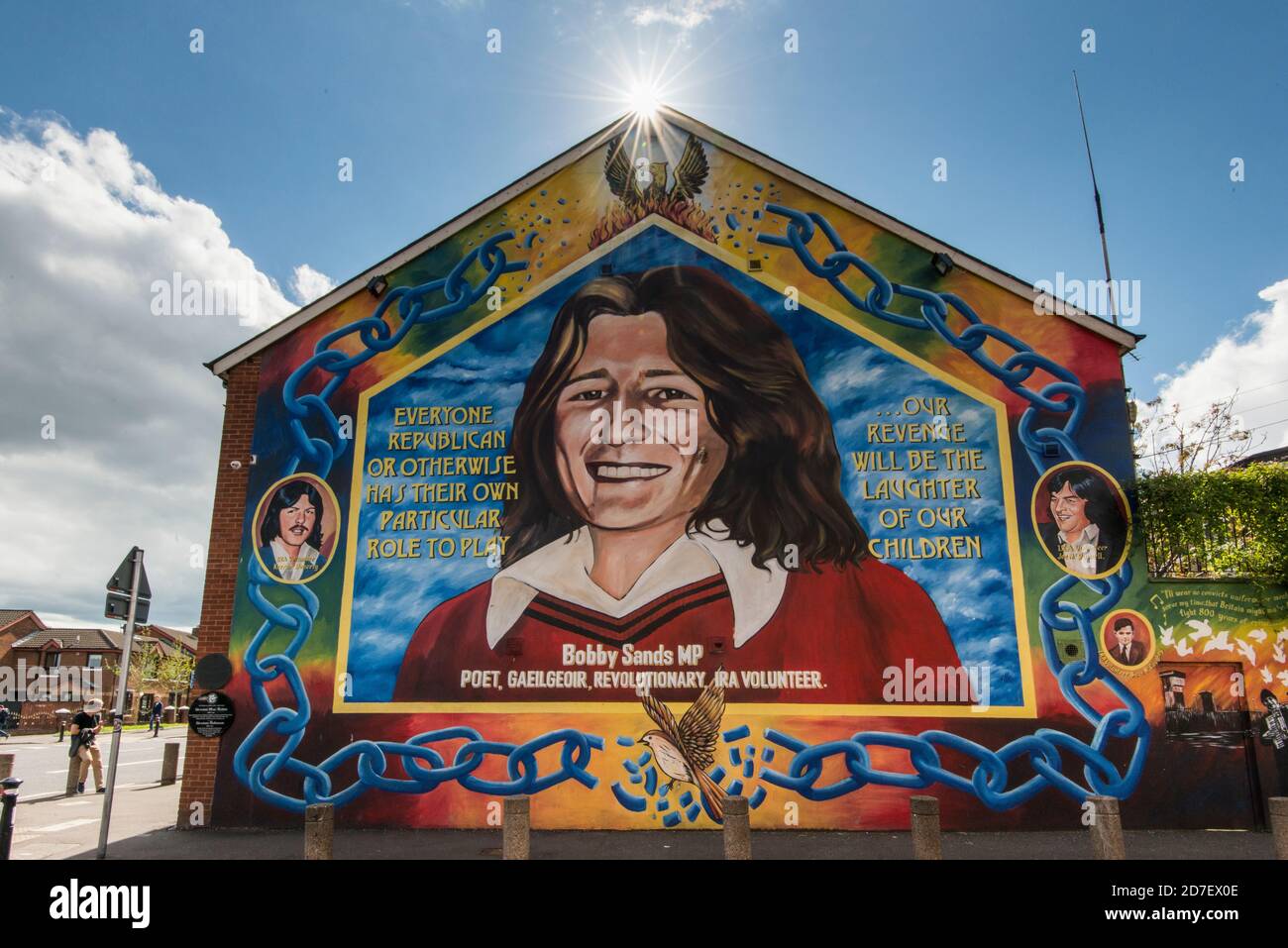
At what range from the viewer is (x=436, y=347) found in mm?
12336

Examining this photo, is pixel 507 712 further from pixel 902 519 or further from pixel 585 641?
pixel 902 519

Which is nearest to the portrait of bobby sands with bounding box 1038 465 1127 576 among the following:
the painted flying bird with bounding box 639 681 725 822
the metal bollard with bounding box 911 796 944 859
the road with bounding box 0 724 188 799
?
the painted flying bird with bounding box 639 681 725 822

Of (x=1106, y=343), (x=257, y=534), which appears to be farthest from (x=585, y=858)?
(x=1106, y=343)

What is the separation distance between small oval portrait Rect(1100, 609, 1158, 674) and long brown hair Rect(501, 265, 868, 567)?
3.52 metres

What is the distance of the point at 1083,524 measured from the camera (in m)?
11.0

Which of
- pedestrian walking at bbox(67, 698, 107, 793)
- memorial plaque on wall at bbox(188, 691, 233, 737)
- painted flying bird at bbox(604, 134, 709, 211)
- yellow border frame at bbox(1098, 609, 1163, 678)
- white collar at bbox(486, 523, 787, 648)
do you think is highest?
painted flying bird at bbox(604, 134, 709, 211)

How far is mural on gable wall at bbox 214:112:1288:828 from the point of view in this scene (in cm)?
1045

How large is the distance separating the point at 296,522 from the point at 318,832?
5.78 meters

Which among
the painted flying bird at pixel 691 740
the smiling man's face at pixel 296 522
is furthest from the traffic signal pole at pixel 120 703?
the painted flying bird at pixel 691 740

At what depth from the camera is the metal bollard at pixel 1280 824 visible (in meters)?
6.40

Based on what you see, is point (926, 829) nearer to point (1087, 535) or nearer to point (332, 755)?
point (1087, 535)

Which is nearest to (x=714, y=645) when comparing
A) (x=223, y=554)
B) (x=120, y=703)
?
(x=120, y=703)

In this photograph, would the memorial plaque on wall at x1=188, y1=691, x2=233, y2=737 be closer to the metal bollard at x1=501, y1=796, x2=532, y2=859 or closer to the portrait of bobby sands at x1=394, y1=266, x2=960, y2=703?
the portrait of bobby sands at x1=394, y1=266, x2=960, y2=703

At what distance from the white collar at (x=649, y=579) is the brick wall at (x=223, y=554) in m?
4.13
